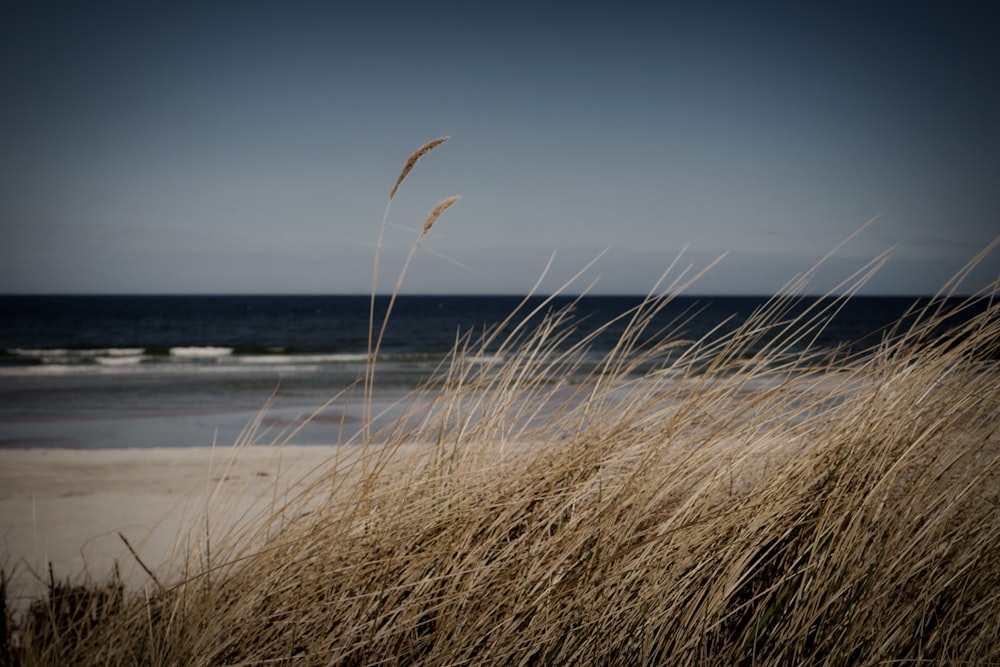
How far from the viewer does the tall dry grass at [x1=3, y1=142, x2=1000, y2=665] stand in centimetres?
140

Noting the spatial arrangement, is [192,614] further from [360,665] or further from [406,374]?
[406,374]

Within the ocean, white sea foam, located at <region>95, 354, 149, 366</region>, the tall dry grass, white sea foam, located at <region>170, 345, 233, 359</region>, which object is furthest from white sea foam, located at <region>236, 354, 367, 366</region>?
the tall dry grass

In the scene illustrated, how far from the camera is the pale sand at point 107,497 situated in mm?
4957

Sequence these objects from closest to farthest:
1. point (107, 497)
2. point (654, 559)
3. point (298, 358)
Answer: point (654, 559), point (107, 497), point (298, 358)

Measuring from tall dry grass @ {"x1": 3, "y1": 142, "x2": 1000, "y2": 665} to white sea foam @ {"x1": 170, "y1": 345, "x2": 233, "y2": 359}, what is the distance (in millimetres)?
25893

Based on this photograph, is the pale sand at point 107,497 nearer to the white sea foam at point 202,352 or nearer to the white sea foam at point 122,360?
the white sea foam at point 122,360

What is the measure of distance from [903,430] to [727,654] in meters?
0.84

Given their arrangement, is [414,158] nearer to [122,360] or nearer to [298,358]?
[298,358]

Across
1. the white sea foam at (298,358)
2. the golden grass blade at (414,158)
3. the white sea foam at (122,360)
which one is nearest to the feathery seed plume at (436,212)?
the golden grass blade at (414,158)

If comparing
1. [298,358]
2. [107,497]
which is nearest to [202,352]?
[298,358]

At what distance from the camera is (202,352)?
87.2 ft

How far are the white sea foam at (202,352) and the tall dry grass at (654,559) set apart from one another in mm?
25893

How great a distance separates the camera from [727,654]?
4.66 feet

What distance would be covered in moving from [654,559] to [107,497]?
299 inches
